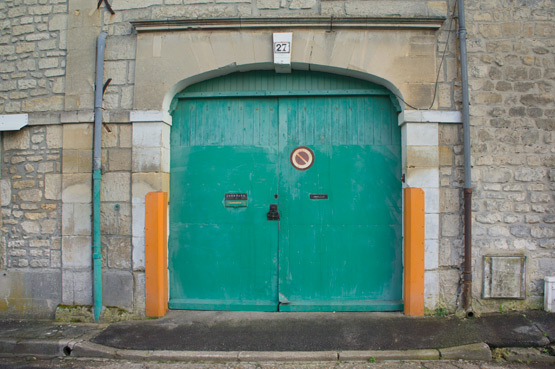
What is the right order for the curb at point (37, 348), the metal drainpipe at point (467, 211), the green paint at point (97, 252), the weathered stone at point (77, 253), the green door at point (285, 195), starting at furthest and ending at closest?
1. the green door at point (285, 195)
2. the weathered stone at point (77, 253)
3. the green paint at point (97, 252)
4. the metal drainpipe at point (467, 211)
5. the curb at point (37, 348)

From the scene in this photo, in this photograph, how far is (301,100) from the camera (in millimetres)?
4449

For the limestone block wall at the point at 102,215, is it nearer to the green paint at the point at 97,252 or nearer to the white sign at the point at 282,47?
the green paint at the point at 97,252

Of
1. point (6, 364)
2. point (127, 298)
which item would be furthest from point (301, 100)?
point (6, 364)

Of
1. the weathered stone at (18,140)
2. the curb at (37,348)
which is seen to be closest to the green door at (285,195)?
the curb at (37,348)

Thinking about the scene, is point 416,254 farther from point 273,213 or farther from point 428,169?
point 273,213

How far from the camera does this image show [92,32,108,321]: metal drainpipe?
4152 millimetres

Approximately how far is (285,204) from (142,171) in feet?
5.57

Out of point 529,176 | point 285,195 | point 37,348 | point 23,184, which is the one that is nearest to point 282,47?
point 285,195

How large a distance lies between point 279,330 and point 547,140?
3.59m

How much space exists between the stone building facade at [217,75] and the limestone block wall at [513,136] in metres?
0.02

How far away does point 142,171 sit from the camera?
4.22m

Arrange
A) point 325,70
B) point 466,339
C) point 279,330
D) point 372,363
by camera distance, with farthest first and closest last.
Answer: point 325,70
point 279,330
point 466,339
point 372,363

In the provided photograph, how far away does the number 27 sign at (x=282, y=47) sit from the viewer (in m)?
4.15

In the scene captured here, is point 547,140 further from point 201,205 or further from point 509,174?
point 201,205
